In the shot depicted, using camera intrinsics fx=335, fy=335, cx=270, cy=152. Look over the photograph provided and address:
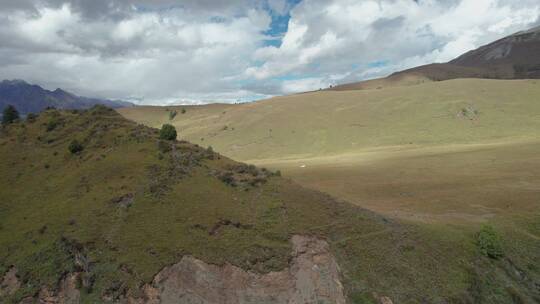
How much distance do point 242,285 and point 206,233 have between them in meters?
4.80

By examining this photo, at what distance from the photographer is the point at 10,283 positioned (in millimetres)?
23375

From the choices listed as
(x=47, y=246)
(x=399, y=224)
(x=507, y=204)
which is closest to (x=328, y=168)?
(x=507, y=204)

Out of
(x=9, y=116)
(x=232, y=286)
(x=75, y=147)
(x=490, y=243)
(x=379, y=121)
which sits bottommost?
(x=232, y=286)

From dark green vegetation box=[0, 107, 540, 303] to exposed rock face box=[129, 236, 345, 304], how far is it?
2.37 feet

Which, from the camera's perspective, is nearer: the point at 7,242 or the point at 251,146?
the point at 7,242

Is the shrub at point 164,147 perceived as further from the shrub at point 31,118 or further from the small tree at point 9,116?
the small tree at point 9,116

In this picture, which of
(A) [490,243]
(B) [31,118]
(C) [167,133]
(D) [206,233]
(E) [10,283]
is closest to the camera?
(E) [10,283]

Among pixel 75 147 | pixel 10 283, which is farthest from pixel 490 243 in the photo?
pixel 75 147

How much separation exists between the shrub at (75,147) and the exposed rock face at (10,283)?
14567 mm

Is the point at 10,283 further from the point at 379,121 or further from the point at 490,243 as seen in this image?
the point at 379,121

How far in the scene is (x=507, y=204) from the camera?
3353 centimetres

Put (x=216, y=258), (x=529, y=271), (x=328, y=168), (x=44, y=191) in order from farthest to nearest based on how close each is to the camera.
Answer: (x=328, y=168)
(x=44, y=191)
(x=529, y=271)
(x=216, y=258)

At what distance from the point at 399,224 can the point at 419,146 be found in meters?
68.7

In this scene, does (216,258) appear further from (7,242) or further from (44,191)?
(44,191)
